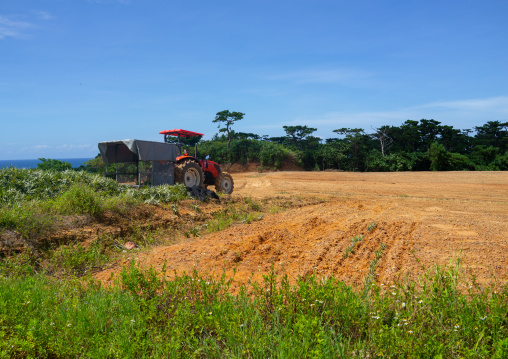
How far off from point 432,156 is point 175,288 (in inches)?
1197

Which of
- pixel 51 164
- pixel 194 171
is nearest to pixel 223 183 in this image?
pixel 194 171

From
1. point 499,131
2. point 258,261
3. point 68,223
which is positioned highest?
point 499,131

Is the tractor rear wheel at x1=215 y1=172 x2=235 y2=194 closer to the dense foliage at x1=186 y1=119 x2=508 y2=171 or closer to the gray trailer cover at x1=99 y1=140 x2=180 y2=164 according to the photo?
the gray trailer cover at x1=99 y1=140 x2=180 y2=164

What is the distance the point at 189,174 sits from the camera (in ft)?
41.2

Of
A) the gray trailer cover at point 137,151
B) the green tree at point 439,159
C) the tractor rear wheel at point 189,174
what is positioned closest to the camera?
the gray trailer cover at point 137,151

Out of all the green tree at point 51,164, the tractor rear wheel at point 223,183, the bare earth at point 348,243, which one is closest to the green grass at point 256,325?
the bare earth at point 348,243

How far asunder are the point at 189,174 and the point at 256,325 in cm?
960

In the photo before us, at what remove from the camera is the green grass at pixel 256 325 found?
9.94 feet

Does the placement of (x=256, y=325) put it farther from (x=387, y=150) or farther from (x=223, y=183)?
(x=387, y=150)

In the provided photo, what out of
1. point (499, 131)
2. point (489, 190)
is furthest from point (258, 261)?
point (499, 131)

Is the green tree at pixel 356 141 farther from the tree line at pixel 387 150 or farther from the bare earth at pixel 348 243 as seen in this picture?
the bare earth at pixel 348 243

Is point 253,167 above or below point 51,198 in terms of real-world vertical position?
above

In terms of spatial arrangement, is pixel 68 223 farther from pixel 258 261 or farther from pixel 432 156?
pixel 432 156

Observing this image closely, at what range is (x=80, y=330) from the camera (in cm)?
329
